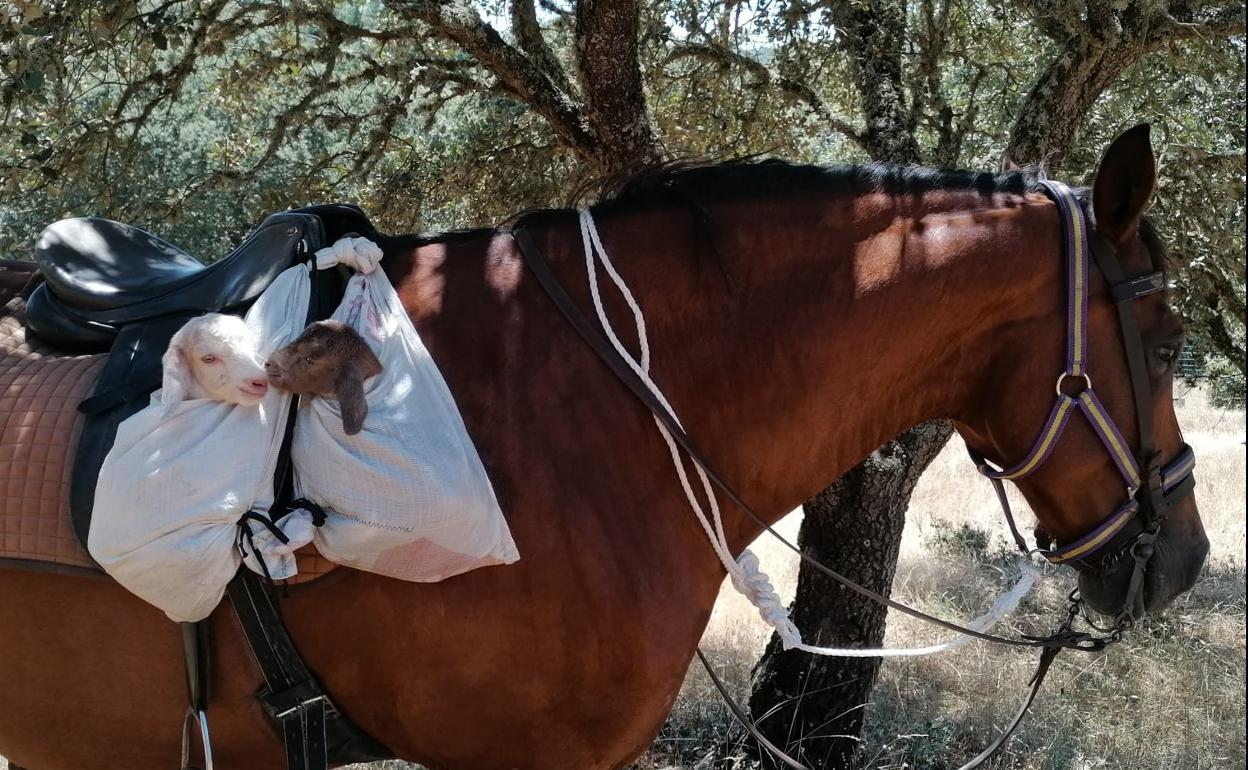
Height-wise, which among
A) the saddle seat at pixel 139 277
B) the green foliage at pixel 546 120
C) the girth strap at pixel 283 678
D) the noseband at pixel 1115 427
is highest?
the green foliage at pixel 546 120

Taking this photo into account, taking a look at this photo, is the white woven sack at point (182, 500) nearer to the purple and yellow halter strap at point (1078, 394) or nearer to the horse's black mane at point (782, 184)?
the horse's black mane at point (782, 184)

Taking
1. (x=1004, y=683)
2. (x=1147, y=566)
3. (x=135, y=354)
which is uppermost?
(x=135, y=354)

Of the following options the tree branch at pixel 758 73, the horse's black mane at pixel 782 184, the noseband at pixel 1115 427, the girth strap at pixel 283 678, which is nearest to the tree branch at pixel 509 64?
the tree branch at pixel 758 73

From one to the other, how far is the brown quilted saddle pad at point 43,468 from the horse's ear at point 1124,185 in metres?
1.93

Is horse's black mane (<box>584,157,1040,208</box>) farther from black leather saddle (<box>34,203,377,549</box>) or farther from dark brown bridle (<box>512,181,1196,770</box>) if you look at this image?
black leather saddle (<box>34,203,377,549</box>)

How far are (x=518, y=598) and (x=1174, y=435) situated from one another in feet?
5.43

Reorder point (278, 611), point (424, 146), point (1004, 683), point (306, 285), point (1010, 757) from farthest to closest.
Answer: point (424, 146), point (1004, 683), point (1010, 757), point (306, 285), point (278, 611)

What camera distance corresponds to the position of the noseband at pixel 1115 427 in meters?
2.20

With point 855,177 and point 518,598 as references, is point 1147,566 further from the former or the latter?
point 518,598

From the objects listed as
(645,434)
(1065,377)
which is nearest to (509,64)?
(645,434)

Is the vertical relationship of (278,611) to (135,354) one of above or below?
below

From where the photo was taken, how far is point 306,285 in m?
2.20

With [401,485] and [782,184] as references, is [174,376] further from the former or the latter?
[782,184]

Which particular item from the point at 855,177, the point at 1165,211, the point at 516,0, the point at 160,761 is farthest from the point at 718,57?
the point at 160,761
